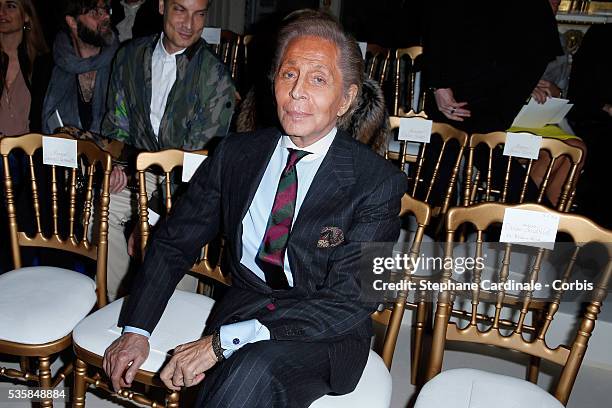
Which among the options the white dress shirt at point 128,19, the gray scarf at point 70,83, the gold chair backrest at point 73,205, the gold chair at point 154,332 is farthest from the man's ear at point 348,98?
the white dress shirt at point 128,19

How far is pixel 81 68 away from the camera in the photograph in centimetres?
258

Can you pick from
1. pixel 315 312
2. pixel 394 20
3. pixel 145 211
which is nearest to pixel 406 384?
pixel 315 312

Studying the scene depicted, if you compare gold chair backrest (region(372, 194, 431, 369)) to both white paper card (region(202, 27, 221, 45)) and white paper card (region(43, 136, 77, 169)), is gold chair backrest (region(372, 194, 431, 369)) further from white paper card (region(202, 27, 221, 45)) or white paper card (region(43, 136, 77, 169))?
white paper card (region(202, 27, 221, 45))

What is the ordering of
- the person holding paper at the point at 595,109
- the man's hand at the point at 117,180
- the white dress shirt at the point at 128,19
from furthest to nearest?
the white dress shirt at the point at 128,19 → the person holding paper at the point at 595,109 → the man's hand at the point at 117,180

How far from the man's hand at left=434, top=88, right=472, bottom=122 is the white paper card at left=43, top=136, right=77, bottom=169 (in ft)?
5.62

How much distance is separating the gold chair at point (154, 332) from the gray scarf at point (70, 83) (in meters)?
1.00

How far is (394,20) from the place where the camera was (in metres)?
3.86

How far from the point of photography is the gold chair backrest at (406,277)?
159cm

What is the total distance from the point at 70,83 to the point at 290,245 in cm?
171

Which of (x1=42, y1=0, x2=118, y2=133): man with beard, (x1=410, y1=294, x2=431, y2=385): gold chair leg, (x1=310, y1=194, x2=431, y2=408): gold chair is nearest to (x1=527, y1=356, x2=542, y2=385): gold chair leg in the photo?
(x1=410, y1=294, x2=431, y2=385): gold chair leg

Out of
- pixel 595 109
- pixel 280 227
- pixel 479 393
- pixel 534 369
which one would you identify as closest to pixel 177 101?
pixel 280 227

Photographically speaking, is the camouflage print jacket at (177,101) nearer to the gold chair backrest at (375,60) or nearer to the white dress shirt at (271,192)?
the white dress shirt at (271,192)

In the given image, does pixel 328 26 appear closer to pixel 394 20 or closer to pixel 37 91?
pixel 37 91

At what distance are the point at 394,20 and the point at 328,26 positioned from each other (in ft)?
8.67
